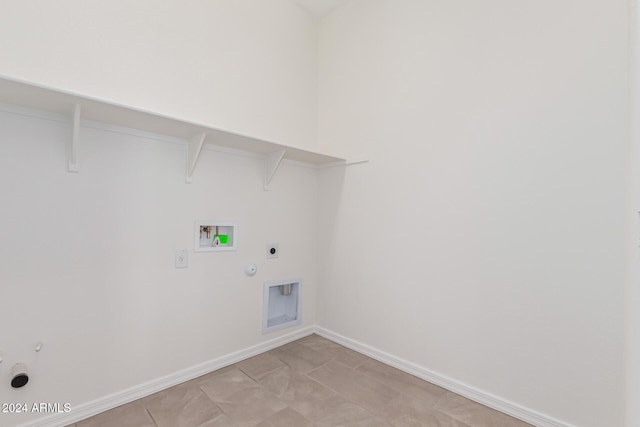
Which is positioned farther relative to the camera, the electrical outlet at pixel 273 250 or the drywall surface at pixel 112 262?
the electrical outlet at pixel 273 250

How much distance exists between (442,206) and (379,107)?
1.03 metres

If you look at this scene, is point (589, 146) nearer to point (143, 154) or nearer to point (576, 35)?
point (576, 35)

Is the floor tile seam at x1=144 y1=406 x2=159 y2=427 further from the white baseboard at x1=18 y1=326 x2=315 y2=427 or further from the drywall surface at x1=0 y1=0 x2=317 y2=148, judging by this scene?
the drywall surface at x1=0 y1=0 x2=317 y2=148

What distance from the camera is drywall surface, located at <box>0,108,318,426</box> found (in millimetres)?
1539

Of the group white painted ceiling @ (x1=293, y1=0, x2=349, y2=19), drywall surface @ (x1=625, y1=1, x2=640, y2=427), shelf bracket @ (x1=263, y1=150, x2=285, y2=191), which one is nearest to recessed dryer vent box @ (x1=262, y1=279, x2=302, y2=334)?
shelf bracket @ (x1=263, y1=150, x2=285, y2=191)

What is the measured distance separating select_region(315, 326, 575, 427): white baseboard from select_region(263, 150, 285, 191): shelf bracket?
159 centimetres

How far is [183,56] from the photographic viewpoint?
2.13m

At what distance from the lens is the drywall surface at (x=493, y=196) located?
61.4 inches

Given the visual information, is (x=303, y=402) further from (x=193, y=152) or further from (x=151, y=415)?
(x=193, y=152)

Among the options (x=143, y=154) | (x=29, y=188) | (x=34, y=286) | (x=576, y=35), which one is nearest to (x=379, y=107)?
(x=576, y=35)

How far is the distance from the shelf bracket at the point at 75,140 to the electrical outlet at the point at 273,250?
144 cm

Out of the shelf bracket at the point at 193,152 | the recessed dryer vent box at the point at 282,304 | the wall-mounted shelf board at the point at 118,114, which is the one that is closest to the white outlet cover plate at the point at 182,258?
the shelf bracket at the point at 193,152

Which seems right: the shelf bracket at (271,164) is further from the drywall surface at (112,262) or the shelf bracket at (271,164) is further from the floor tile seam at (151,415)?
the floor tile seam at (151,415)

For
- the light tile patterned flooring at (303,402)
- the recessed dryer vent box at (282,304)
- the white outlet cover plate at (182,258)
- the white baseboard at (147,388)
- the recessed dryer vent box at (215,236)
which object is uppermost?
the recessed dryer vent box at (215,236)
